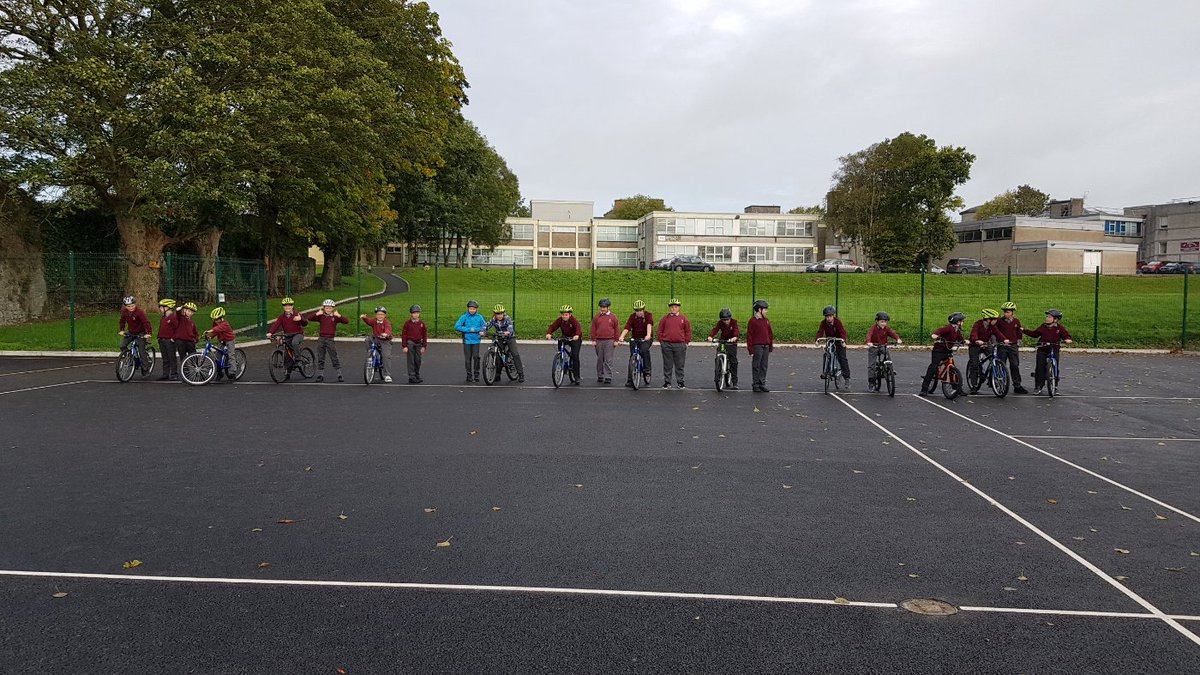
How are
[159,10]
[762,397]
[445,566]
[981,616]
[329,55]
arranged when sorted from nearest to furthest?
1. [981,616]
2. [445,566]
3. [762,397]
4. [159,10]
5. [329,55]

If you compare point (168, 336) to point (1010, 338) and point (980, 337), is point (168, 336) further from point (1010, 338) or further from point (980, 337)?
point (1010, 338)

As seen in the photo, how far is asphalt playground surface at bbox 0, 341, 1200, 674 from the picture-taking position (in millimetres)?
4316

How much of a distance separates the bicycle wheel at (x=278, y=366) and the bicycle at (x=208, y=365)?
0.67m

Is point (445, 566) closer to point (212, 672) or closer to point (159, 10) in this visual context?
point (212, 672)

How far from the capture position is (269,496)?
726 centimetres

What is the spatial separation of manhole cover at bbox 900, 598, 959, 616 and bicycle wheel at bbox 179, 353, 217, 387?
14133mm

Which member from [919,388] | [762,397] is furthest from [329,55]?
[919,388]

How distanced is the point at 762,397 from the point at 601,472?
6.79m

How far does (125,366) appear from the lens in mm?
15719

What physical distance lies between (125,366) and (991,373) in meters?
16.7

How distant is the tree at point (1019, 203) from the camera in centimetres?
9075

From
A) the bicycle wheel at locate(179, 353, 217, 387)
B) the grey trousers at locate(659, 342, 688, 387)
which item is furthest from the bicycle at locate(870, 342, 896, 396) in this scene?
the bicycle wheel at locate(179, 353, 217, 387)

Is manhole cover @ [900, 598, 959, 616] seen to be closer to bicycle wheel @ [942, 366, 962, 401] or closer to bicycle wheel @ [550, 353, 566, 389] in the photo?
bicycle wheel @ [942, 366, 962, 401]

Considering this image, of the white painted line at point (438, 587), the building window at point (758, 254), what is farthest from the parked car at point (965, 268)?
the white painted line at point (438, 587)
